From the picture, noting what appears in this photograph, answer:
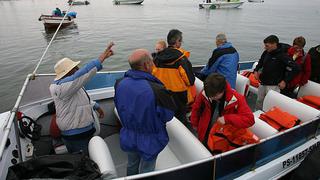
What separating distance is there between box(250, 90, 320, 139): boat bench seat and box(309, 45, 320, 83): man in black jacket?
1.12 meters

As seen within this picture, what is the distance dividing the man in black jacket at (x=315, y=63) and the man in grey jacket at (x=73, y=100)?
12.0ft

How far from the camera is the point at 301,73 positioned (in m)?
4.39

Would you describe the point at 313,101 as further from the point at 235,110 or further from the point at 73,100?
the point at 73,100

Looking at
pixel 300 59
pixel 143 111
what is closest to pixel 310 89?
pixel 300 59

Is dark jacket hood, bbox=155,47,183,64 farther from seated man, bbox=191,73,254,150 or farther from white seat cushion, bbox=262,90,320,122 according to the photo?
white seat cushion, bbox=262,90,320,122

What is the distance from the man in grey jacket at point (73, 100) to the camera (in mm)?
2459

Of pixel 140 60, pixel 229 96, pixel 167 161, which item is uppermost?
pixel 140 60

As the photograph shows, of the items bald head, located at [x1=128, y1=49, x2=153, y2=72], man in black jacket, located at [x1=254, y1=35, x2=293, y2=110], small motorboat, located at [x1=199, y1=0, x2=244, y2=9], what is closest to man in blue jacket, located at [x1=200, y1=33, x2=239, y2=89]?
man in black jacket, located at [x1=254, y1=35, x2=293, y2=110]

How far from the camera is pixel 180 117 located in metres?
3.84

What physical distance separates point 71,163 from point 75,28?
25981 millimetres

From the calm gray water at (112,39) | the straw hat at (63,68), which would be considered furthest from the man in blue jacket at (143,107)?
the calm gray water at (112,39)

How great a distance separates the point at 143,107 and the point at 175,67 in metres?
1.30

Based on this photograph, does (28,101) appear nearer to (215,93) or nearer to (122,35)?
(215,93)

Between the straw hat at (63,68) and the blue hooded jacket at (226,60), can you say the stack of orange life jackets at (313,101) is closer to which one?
the blue hooded jacket at (226,60)
